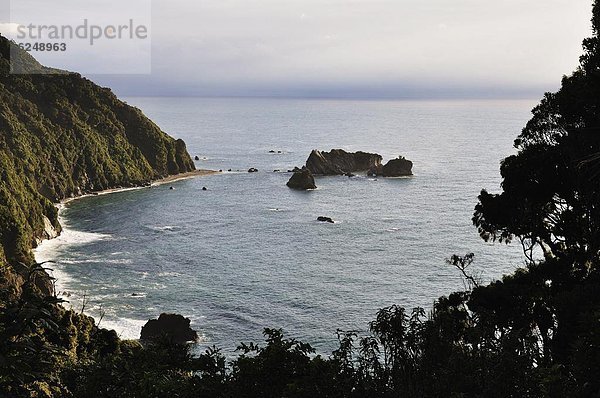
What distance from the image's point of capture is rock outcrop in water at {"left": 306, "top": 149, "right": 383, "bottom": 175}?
536ft

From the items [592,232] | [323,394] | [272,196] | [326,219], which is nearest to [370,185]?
[272,196]

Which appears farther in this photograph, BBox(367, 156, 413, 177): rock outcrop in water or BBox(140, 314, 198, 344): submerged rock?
BBox(367, 156, 413, 177): rock outcrop in water

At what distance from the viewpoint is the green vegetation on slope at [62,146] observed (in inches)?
3937

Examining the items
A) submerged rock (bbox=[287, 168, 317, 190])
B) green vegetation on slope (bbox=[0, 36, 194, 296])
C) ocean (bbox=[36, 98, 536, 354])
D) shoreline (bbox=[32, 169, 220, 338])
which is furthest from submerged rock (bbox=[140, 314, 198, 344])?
submerged rock (bbox=[287, 168, 317, 190])

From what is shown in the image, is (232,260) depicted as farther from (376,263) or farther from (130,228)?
(130,228)

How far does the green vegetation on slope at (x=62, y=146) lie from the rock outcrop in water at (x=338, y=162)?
114 feet

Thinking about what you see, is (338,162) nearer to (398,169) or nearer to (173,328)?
(398,169)

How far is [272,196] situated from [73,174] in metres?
44.1

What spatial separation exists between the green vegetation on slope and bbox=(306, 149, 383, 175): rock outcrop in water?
34.7 meters

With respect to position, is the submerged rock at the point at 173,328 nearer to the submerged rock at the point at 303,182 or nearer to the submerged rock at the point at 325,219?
the submerged rock at the point at 325,219

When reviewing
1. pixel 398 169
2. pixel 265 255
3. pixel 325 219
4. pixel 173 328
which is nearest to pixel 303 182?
pixel 398 169

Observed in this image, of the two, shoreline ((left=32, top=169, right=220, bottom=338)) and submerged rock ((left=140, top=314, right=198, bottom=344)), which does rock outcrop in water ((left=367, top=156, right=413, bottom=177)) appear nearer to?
shoreline ((left=32, top=169, right=220, bottom=338))

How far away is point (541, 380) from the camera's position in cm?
1178

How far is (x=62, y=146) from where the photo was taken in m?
140
